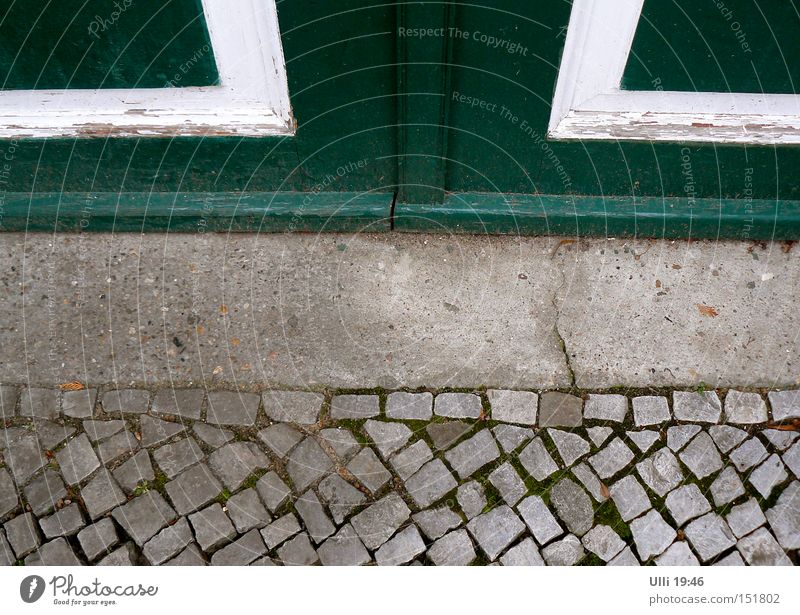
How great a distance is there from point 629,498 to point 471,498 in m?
0.66

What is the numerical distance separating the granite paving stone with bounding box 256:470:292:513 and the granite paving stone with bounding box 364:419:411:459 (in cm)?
43

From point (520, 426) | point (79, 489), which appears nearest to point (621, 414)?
point (520, 426)

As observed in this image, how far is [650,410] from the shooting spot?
2.92 m

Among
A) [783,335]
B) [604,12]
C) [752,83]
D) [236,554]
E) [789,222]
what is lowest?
[236,554]

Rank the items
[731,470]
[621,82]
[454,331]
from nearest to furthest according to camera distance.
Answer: [731,470]
[621,82]
[454,331]

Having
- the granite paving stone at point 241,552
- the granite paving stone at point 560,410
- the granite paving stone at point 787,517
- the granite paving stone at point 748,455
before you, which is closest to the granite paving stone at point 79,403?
the granite paving stone at point 241,552

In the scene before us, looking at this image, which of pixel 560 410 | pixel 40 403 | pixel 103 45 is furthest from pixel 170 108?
pixel 560 410

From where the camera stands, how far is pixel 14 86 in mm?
3014

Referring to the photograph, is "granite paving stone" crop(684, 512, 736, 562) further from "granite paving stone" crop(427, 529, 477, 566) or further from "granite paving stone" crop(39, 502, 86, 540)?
"granite paving stone" crop(39, 502, 86, 540)

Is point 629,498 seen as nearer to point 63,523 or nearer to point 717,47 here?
point 717,47

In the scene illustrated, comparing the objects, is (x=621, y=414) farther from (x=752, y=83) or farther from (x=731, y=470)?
(x=752, y=83)

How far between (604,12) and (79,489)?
2978mm

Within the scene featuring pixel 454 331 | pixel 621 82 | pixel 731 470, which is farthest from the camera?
pixel 454 331

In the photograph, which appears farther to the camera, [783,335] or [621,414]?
[783,335]
